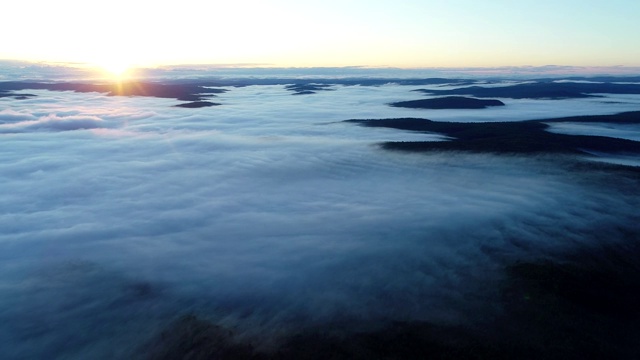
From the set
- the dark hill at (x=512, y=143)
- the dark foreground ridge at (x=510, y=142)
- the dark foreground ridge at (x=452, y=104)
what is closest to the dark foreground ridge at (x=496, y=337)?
the dark foreground ridge at (x=510, y=142)


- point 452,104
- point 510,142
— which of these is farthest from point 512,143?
point 452,104

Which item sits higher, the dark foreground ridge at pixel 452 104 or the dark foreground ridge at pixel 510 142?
the dark foreground ridge at pixel 452 104

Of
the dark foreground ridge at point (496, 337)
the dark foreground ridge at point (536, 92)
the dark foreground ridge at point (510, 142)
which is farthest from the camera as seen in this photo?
the dark foreground ridge at point (536, 92)

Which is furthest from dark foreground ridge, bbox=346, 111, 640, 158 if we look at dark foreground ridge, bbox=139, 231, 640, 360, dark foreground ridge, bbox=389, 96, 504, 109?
dark foreground ridge, bbox=389, 96, 504, 109

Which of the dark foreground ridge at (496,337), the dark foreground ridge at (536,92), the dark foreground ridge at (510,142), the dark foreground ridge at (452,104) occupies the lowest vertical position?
the dark foreground ridge at (496,337)

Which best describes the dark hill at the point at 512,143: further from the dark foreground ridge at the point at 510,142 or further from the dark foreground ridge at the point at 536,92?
the dark foreground ridge at the point at 536,92

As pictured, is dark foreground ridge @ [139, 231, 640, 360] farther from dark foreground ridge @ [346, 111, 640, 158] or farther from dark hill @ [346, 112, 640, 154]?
dark hill @ [346, 112, 640, 154]

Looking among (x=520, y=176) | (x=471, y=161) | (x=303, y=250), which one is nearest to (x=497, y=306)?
(x=303, y=250)

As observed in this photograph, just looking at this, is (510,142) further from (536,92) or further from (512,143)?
(536,92)

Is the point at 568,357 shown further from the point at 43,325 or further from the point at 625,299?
the point at 43,325

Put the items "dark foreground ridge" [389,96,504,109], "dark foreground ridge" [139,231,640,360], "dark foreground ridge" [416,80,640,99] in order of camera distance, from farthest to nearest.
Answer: "dark foreground ridge" [416,80,640,99] → "dark foreground ridge" [389,96,504,109] → "dark foreground ridge" [139,231,640,360]

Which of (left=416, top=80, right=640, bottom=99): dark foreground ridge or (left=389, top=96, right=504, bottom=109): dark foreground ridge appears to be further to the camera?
(left=416, top=80, right=640, bottom=99): dark foreground ridge
